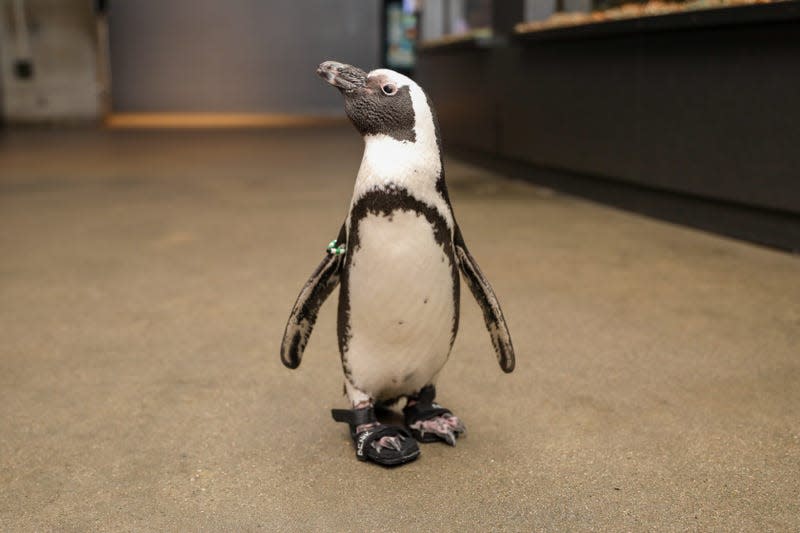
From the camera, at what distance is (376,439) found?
1.82m

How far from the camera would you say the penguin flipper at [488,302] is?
178 centimetres

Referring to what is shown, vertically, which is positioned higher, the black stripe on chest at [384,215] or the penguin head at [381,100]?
the penguin head at [381,100]

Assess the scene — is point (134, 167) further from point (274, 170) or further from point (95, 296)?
point (95, 296)

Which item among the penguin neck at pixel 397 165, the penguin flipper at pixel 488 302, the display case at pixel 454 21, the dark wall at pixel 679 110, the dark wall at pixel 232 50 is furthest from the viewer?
the dark wall at pixel 232 50

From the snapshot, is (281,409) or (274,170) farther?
(274,170)

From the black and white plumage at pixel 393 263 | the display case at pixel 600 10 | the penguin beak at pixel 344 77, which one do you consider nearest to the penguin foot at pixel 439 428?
the black and white plumage at pixel 393 263

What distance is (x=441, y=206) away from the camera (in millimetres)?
1685

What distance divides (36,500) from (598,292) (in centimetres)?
223

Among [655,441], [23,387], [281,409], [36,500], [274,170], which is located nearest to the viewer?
[36,500]

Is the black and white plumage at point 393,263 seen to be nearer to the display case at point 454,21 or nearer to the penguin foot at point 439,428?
the penguin foot at point 439,428

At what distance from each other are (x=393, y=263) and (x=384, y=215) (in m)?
0.10

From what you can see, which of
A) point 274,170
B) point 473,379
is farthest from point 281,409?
point 274,170

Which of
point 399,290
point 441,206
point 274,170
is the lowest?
point 274,170

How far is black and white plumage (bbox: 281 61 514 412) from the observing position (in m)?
1.62
